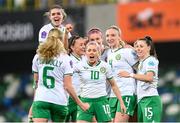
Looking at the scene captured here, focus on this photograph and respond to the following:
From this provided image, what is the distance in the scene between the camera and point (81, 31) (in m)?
24.9

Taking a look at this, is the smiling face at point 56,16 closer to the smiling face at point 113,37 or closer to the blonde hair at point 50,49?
the smiling face at point 113,37

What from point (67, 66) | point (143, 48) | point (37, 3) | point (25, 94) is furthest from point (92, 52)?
point (25, 94)

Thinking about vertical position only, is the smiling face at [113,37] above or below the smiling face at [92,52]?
above

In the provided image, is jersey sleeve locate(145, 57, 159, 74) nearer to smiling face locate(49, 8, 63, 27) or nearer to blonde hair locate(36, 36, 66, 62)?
smiling face locate(49, 8, 63, 27)

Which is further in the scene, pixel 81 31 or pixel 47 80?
pixel 81 31

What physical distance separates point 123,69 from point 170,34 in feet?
32.3

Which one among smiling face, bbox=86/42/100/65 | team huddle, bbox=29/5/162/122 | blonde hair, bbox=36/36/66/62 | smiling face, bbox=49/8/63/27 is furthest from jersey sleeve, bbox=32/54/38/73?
smiling face, bbox=49/8/63/27

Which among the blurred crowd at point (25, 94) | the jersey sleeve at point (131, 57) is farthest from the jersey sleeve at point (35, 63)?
the blurred crowd at point (25, 94)

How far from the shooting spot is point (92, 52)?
1342 cm

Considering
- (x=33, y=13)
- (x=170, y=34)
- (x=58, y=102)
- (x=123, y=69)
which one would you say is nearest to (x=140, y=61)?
(x=123, y=69)

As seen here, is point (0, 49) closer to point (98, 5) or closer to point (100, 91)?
point (98, 5)

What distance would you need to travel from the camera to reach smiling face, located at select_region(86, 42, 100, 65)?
13422 millimetres

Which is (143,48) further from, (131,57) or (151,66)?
(131,57)

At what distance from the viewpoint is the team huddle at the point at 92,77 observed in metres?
12.0
